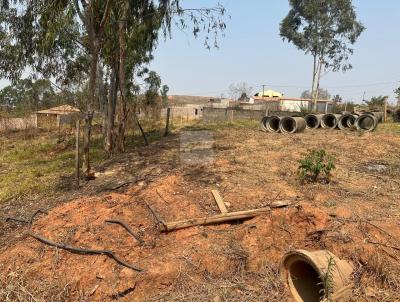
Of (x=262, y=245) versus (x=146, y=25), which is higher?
(x=146, y=25)

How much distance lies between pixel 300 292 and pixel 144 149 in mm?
7453

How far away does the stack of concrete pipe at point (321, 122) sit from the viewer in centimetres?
1434

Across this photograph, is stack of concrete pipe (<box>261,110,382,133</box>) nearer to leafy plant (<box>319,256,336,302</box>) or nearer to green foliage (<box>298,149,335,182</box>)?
green foliage (<box>298,149,335,182</box>)

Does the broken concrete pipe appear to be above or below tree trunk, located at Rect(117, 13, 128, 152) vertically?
below

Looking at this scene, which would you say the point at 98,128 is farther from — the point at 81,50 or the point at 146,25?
the point at 146,25

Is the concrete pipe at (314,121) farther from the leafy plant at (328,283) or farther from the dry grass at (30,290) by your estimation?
the dry grass at (30,290)

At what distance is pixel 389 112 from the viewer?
22.5 meters

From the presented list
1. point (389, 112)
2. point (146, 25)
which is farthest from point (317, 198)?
point (389, 112)

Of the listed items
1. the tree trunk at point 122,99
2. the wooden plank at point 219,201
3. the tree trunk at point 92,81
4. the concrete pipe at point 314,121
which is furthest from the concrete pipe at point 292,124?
the wooden plank at point 219,201

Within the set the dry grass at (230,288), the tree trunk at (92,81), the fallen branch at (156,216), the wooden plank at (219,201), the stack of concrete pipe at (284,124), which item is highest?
the tree trunk at (92,81)

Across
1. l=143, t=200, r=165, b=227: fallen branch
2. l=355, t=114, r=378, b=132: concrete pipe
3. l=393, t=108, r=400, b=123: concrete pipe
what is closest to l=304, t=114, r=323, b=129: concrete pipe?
l=355, t=114, r=378, b=132: concrete pipe

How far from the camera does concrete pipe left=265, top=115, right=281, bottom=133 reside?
14867mm

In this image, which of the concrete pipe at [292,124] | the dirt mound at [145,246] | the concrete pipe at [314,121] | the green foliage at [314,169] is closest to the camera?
the dirt mound at [145,246]

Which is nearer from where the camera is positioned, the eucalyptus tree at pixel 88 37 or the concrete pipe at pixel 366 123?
the eucalyptus tree at pixel 88 37
